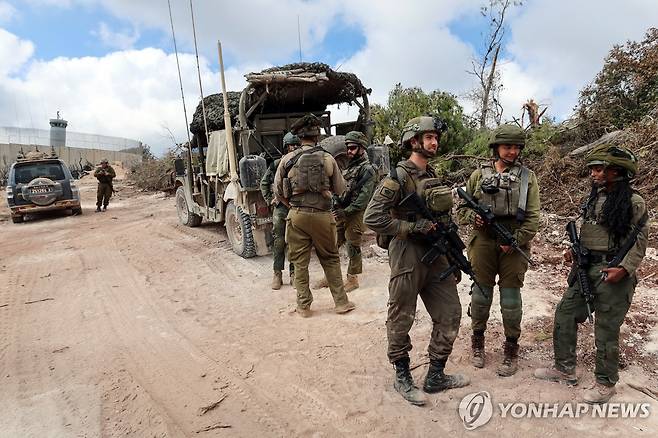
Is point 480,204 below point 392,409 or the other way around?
the other way around

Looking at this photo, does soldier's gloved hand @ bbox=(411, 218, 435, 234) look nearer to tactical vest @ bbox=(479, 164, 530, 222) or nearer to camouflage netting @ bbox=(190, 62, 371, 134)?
tactical vest @ bbox=(479, 164, 530, 222)

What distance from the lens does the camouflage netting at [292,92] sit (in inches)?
251

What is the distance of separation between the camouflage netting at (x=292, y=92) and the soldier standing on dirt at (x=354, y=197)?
1.75m

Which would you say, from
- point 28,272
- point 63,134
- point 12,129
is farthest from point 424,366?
point 63,134

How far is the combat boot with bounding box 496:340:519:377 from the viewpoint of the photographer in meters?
3.21

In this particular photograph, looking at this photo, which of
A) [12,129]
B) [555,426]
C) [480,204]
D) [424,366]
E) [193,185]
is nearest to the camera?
[555,426]

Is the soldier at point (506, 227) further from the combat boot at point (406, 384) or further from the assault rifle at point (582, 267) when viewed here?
the combat boot at point (406, 384)

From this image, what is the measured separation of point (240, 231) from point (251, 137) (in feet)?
5.18

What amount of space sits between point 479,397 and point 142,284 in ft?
14.9

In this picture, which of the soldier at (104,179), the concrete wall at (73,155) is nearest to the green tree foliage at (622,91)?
the soldier at (104,179)

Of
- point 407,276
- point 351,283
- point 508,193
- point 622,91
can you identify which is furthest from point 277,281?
point 622,91

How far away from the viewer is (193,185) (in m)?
8.95

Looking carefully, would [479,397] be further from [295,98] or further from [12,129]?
[12,129]

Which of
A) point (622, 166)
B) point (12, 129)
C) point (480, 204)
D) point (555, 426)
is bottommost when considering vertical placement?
point (555, 426)
